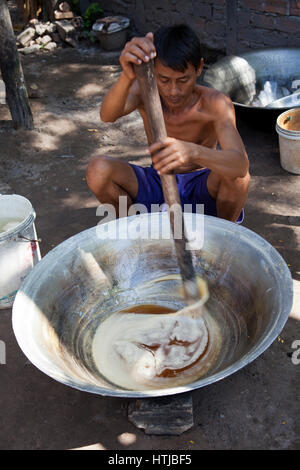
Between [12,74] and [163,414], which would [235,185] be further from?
[12,74]

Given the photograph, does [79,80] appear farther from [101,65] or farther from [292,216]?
[292,216]

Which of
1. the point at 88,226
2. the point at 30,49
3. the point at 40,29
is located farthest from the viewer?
the point at 40,29

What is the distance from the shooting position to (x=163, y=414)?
187 cm

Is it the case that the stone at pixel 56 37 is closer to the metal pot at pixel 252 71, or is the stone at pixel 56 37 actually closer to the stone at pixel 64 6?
the stone at pixel 64 6

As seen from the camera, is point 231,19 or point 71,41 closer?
point 231,19

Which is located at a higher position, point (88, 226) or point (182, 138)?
point (182, 138)

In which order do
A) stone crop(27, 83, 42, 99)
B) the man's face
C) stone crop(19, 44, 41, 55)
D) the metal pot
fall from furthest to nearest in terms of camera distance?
stone crop(19, 44, 41, 55) < stone crop(27, 83, 42, 99) < the metal pot < the man's face

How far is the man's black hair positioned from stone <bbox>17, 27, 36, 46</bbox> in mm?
4932

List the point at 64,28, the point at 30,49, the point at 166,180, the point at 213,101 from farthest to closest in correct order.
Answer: the point at 64,28, the point at 30,49, the point at 213,101, the point at 166,180

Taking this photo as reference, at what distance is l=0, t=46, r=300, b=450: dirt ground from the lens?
1.86 meters

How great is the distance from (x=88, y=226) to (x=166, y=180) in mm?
1424

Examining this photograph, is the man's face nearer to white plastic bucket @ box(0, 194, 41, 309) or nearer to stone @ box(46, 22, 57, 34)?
white plastic bucket @ box(0, 194, 41, 309)

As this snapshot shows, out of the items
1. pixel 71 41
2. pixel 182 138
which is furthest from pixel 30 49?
pixel 182 138

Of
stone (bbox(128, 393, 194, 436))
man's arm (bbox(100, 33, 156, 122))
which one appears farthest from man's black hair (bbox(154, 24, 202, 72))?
stone (bbox(128, 393, 194, 436))
